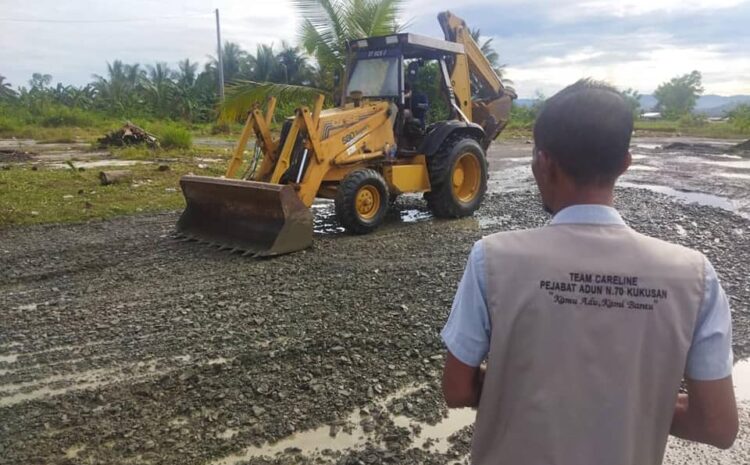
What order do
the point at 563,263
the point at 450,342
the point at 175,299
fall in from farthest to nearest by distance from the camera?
1. the point at 175,299
2. the point at 450,342
3. the point at 563,263

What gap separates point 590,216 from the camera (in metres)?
1.38

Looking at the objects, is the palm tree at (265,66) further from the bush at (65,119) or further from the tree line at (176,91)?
the bush at (65,119)

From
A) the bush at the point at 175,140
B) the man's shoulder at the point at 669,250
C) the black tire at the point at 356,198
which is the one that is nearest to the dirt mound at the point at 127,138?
the bush at the point at 175,140

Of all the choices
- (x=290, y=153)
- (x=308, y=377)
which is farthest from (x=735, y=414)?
(x=290, y=153)

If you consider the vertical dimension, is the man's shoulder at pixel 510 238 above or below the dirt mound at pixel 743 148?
above

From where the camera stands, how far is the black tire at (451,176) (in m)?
8.66

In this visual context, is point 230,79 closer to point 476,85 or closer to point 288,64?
point 288,64

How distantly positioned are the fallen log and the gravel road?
4.15 metres

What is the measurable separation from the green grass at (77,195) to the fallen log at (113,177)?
5.0 inches

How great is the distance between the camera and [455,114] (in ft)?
30.5

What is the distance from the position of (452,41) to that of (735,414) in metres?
8.95

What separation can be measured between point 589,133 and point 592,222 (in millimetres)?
203

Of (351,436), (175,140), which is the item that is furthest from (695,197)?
(175,140)

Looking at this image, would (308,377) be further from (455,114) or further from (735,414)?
(455,114)
